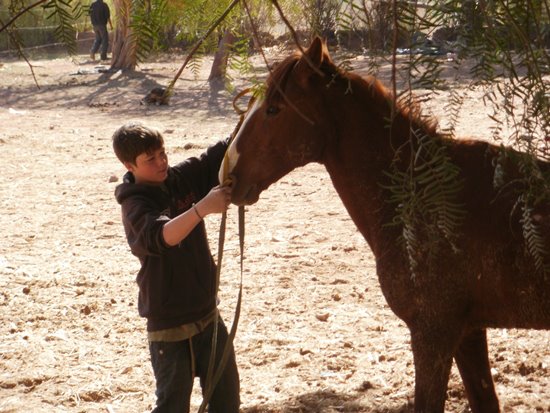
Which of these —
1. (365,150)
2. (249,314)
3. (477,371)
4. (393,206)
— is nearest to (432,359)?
(477,371)

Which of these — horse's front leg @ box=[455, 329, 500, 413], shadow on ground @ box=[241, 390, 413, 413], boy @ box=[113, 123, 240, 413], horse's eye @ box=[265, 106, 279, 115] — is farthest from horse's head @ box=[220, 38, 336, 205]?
shadow on ground @ box=[241, 390, 413, 413]

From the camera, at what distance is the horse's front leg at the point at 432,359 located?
317cm

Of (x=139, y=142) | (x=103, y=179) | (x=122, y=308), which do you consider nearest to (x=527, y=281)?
(x=139, y=142)

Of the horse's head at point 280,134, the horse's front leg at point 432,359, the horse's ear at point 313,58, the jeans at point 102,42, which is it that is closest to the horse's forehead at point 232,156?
the horse's head at point 280,134

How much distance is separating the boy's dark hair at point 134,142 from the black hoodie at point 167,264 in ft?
0.41

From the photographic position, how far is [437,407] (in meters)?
3.25

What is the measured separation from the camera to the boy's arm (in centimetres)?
305

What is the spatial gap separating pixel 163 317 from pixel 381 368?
1751 mm

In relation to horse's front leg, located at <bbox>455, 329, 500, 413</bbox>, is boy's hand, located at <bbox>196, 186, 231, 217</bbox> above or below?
above

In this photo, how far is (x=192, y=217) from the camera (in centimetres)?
305

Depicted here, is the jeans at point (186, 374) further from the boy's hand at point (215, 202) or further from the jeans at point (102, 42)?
the jeans at point (102, 42)

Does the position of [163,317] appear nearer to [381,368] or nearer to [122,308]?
[381,368]

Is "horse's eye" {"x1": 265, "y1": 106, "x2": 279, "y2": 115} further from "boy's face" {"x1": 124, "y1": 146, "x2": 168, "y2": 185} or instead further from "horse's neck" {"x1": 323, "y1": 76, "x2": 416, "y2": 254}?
"boy's face" {"x1": 124, "y1": 146, "x2": 168, "y2": 185}

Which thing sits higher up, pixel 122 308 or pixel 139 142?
pixel 139 142
